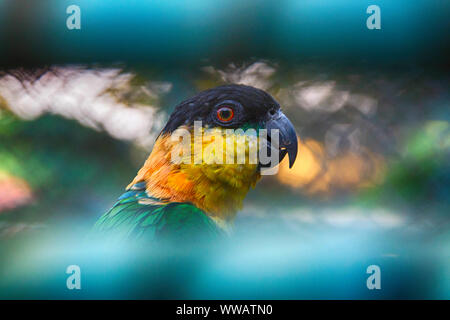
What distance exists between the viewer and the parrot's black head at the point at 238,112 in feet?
3.90

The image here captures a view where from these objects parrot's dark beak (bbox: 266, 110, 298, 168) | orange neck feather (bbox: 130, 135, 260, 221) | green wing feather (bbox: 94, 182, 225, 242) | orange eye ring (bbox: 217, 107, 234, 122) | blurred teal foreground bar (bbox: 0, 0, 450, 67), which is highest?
blurred teal foreground bar (bbox: 0, 0, 450, 67)

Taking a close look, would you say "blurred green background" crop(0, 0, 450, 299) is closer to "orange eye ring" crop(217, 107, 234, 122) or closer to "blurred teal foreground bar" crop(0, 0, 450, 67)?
"blurred teal foreground bar" crop(0, 0, 450, 67)

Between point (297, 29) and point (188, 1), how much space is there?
38cm

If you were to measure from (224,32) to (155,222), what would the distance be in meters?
0.68

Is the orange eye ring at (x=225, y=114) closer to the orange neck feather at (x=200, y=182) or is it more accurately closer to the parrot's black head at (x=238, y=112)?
the parrot's black head at (x=238, y=112)

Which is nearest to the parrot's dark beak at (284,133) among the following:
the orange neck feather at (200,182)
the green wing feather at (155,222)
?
the orange neck feather at (200,182)

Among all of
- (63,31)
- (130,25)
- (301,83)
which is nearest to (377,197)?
(301,83)

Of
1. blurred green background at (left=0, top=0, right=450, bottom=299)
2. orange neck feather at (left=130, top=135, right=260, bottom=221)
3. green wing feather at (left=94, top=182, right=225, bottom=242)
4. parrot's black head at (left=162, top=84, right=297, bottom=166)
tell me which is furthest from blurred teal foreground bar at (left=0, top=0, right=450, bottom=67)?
green wing feather at (left=94, top=182, right=225, bottom=242)

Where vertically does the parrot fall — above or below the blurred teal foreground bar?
below

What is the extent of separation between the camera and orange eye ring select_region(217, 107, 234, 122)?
1.19m

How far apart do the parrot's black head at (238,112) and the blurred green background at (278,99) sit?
7 centimetres

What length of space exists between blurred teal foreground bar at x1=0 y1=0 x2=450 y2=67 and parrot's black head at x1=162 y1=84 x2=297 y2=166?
0.45ft

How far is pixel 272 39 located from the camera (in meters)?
1.25

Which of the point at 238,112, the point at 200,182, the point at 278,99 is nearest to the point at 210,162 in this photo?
the point at 200,182
